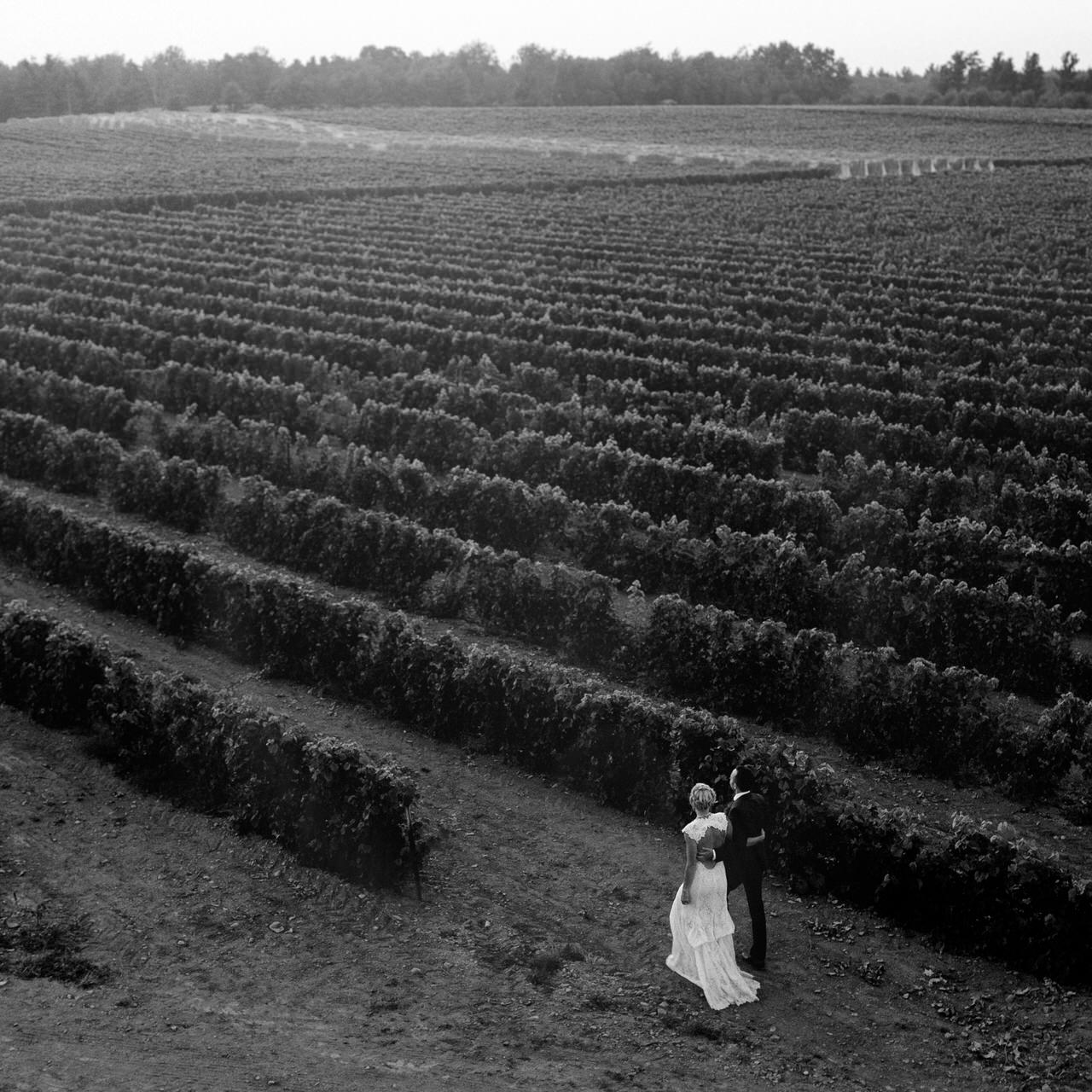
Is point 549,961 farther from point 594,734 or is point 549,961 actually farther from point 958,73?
point 958,73

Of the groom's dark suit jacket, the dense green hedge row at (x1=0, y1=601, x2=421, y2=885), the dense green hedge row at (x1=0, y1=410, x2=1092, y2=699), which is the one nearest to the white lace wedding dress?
the groom's dark suit jacket

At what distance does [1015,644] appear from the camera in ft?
48.4

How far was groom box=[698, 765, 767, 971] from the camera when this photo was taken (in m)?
9.59

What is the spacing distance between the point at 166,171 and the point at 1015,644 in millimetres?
62156

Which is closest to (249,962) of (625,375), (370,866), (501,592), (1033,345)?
(370,866)

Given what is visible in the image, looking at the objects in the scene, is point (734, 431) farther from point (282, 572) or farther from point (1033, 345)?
point (1033, 345)

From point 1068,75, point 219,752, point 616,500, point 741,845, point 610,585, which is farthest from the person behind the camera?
point 1068,75

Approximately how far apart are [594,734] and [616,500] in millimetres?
8416

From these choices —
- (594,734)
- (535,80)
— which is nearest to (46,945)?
(594,734)

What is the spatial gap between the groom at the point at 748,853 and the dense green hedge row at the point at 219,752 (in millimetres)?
2704

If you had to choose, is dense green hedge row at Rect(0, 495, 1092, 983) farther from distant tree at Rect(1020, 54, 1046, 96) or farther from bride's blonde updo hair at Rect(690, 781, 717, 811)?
distant tree at Rect(1020, 54, 1046, 96)

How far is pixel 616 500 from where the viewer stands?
67.3 feet

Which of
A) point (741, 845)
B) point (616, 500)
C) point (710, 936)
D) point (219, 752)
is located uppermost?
point (741, 845)

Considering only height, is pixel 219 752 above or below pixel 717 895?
below
